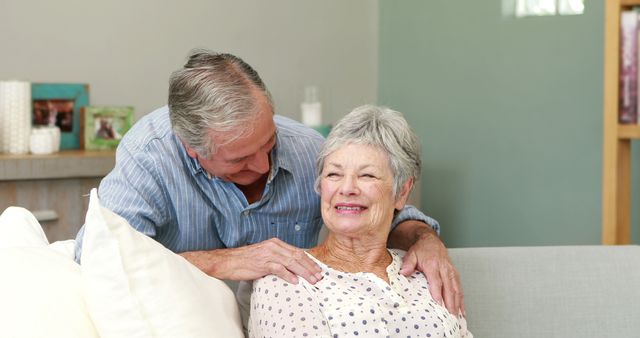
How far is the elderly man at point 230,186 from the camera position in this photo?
6.84 feet

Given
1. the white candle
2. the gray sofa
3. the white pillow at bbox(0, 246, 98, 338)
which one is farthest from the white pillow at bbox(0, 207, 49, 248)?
the white candle

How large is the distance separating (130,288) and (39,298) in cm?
15

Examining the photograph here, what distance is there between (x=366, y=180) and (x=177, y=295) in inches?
20.9

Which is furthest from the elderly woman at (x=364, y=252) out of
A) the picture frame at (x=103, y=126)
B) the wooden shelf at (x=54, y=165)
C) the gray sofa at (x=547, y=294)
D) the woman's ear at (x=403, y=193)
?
the picture frame at (x=103, y=126)

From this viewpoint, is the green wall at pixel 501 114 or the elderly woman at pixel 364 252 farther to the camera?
the green wall at pixel 501 114

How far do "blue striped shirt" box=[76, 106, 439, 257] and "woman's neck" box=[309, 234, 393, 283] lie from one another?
29 cm

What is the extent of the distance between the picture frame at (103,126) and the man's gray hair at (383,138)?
1.99 metres

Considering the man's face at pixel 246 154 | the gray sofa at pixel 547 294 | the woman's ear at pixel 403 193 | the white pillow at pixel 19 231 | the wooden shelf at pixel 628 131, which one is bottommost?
the gray sofa at pixel 547 294

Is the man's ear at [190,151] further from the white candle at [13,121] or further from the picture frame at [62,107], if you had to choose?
the picture frame at [62,107]

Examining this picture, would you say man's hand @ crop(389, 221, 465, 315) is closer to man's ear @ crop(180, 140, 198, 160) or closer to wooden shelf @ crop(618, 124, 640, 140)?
man's ear @ crop(180, 140, 198, 160)

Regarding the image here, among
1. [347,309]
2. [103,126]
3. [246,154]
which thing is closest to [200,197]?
[246,154]

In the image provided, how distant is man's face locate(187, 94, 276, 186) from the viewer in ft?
7.03

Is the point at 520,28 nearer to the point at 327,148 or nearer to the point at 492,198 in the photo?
the point at 492,198

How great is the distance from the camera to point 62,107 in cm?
390
